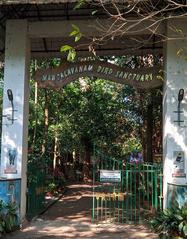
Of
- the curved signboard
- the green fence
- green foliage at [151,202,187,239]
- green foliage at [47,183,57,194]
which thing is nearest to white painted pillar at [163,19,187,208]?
the curved signboard

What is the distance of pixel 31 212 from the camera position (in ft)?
41.1

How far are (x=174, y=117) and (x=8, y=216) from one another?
436 centimetres

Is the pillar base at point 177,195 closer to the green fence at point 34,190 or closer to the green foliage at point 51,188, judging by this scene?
the green fence at point 34,190

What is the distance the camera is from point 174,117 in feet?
34.1

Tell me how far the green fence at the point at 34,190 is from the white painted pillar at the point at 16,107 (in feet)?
3.60

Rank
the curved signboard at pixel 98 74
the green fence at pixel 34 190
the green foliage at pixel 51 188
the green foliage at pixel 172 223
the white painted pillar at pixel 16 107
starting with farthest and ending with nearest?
the green foliage at pixel 51 188 → the green fence at pixel 34 190 → the curved signboard at pixel 98 74 → the white painted pillar at pixel 16 107 → the green foliage at pixel 172 223

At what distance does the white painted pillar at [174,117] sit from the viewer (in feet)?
33.5

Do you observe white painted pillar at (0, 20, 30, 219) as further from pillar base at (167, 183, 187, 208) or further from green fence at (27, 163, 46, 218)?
pillar base at (167, 183, 187, 208)

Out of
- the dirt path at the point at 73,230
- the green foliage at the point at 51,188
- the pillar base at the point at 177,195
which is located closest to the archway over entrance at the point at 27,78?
the pillar base at the point at 177,195

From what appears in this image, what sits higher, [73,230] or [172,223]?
[172,223]

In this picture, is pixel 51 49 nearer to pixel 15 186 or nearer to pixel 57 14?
pixel 57 14

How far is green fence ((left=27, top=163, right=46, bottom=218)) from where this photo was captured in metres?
12.3

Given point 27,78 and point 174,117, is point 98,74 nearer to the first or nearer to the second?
point 27,78

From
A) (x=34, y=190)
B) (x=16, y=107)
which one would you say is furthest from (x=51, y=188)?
(x=16, y=107)
